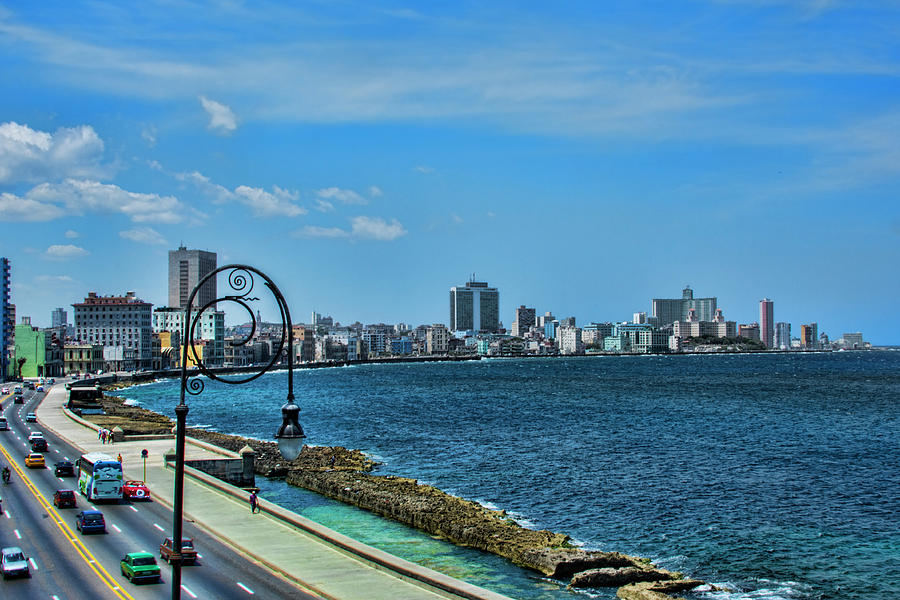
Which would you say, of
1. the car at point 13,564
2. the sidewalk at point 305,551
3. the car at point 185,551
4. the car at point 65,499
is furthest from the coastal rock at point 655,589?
the car at point 65,499

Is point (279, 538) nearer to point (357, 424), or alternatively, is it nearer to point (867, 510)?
point (867, 510)

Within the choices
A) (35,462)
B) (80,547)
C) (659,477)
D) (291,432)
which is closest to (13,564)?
(80,547)

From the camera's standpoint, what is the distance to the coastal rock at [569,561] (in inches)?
1362

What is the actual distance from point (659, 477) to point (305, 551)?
3472 centimetres

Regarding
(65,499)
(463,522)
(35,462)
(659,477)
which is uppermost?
(65,499)

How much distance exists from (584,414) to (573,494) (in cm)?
5481

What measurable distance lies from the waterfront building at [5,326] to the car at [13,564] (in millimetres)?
173797

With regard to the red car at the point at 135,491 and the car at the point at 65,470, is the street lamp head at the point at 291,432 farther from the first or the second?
the car at the point at 65,470

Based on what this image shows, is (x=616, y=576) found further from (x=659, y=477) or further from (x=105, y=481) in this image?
(x=659, y=477)

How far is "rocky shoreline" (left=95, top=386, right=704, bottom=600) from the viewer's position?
33556 mm

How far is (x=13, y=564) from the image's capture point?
92.8 ft

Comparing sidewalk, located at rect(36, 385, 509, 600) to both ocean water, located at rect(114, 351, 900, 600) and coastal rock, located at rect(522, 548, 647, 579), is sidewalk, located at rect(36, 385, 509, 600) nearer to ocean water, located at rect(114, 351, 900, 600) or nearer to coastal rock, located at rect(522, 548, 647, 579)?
ocean water, located at rect(114, 351, 900, 600)

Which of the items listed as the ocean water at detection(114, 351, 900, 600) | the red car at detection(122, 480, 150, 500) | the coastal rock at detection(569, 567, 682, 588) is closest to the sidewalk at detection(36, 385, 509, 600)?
the red car at detection(122, 480, 150, 500)

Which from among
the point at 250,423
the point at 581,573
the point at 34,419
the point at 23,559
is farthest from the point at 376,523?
the point at 250,423
